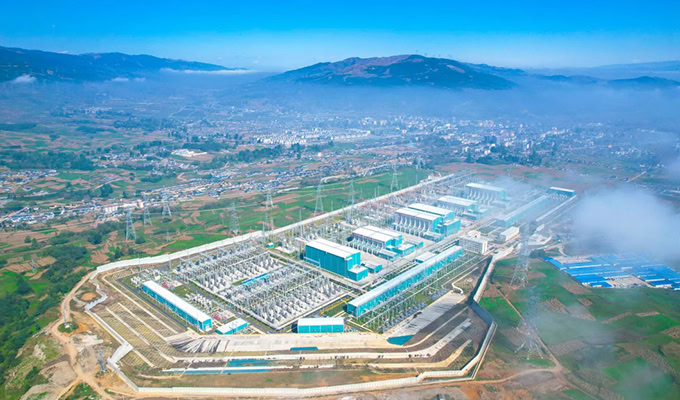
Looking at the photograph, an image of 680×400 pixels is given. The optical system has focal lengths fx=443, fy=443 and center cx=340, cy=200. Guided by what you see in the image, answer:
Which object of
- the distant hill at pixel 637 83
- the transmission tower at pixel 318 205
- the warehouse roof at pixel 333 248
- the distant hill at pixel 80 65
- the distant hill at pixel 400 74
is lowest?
the transmission tower at pixel 318 205

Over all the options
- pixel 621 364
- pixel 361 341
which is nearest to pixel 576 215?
pixel 621 364

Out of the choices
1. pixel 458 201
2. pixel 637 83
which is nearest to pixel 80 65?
pixel 458 201

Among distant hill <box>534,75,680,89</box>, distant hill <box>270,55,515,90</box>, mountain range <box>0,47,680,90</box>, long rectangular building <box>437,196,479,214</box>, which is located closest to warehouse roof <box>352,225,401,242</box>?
long rectangular building <box>437,196,479,214</box>

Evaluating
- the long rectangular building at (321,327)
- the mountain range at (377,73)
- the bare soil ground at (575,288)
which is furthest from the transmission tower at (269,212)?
the mountain range at (377,73)

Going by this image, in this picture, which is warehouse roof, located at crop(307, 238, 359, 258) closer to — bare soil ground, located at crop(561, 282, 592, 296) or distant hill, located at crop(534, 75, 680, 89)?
bare soil ground, located at crop(561, 282, 592, 296)

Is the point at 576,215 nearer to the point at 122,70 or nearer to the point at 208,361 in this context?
the point at 208,361

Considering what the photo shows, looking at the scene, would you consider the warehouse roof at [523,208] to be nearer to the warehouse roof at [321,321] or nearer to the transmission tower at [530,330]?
the transmission tower at [530,330]
